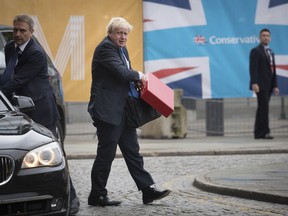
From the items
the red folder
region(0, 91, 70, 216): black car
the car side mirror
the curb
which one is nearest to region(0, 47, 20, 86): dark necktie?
the car side mirror

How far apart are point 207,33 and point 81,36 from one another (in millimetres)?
2317

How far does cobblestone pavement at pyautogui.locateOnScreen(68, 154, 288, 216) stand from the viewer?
870 cm

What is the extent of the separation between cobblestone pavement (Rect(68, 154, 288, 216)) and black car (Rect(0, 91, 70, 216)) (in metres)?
1.83

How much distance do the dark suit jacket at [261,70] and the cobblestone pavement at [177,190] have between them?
2.74 meters

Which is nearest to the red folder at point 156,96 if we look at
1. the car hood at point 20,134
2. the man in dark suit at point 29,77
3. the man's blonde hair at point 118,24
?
the man's blonde hair at point 118,24

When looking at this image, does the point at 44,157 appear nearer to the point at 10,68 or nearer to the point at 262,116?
the point at 10,68

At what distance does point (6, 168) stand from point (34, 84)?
2.16 metres

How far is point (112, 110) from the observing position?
883 cm

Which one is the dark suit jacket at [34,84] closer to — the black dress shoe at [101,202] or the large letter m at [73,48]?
the black dress shoe at [101,202]

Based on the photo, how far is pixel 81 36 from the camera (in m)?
16.8

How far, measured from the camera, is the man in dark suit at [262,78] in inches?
645

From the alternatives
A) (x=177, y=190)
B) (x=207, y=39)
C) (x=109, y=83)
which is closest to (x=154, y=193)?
(x=109, y=83)

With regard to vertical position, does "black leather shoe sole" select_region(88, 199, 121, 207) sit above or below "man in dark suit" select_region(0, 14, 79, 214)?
below

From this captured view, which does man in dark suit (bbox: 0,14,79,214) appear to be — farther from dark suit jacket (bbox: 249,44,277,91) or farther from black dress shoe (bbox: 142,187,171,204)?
dark suit jacket (bbox: 249,44,277,91)
